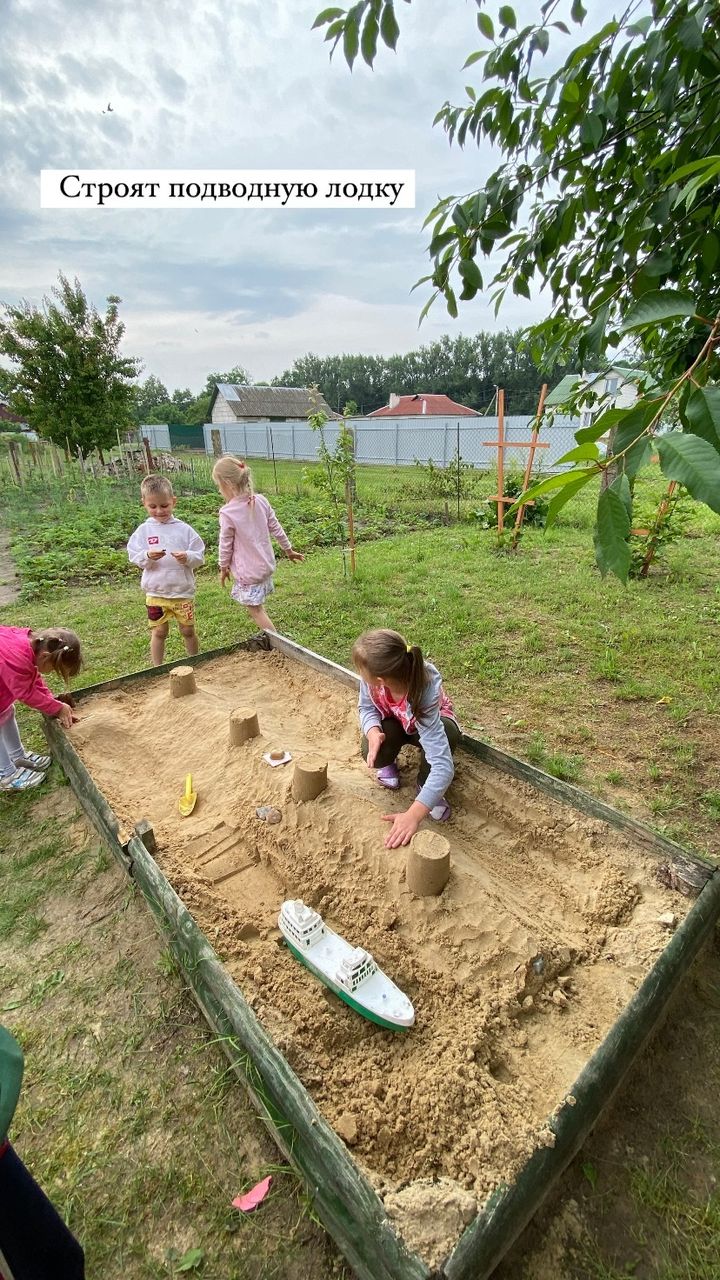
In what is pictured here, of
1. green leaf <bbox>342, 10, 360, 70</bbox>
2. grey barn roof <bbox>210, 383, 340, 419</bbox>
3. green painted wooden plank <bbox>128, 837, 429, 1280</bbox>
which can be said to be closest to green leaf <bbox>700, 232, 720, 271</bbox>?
green leaf <bbox>342, 10, 360, 70</bbox>

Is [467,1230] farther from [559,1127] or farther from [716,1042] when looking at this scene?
[716,1042]

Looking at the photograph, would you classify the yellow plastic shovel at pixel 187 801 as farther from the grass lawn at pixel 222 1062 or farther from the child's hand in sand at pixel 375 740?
the child's hand in sand at pixel 375 740

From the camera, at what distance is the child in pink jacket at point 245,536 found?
12.2ft

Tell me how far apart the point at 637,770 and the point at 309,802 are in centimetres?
181

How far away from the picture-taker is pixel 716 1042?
1661mm

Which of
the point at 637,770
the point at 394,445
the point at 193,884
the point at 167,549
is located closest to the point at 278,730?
the point at 193,884

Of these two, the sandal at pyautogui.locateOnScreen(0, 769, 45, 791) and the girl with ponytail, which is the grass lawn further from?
the girl with ponytail

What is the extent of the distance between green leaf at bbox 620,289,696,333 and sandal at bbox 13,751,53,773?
10.7 ft

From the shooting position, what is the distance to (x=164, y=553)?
3.60 m

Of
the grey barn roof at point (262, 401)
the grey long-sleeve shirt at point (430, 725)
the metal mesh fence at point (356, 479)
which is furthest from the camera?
the grey barn roof at point (262, 401)

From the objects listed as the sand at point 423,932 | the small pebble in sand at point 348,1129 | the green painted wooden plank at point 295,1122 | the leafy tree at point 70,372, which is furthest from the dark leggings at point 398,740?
the leafy tree at point 70,372

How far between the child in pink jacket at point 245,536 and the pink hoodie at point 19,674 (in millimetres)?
1363

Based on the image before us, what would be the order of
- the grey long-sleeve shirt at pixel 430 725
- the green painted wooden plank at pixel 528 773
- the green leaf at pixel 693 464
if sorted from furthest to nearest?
the grey long-sleeve shirt at pixel 430 725
the green painted wooden plank at pixel 528 773
the green leaf at pixel 693 464

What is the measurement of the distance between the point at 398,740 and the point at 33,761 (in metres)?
2.05
